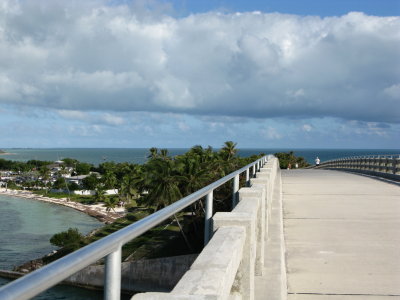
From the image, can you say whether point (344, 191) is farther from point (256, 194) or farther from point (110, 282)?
point (110, 282)

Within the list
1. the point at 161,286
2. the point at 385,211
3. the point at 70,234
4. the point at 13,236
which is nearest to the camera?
the point at 385,211

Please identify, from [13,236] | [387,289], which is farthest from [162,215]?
[13,236]

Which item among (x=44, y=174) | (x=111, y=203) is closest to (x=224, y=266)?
(x=111, y=203)

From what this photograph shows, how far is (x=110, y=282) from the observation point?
1982mm

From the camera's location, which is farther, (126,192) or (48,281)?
(126,192)

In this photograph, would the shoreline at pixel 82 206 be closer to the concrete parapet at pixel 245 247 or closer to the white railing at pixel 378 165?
the white railing at pixel 378 165

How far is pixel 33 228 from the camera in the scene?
91.7 meters

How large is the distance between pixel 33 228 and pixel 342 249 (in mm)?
90138

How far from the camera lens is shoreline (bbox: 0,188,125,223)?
3893 inches

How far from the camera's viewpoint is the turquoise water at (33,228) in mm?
55422

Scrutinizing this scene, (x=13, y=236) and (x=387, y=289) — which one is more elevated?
(x=387, y=289)

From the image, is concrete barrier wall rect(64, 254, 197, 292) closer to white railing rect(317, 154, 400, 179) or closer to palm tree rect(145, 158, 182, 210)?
palm tree rect(145, 158, 182, 210)

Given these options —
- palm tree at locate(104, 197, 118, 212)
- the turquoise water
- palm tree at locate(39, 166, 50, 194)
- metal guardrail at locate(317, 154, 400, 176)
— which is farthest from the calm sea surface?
metal guardrail at locate(317, 154, 400, 176)

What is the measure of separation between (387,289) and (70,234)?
206 ft
